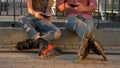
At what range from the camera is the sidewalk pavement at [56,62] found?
6.82 m

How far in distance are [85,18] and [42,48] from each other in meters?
1.14

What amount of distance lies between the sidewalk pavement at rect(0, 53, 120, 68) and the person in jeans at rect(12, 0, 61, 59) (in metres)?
0.21

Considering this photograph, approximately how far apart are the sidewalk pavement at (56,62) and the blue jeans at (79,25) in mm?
447

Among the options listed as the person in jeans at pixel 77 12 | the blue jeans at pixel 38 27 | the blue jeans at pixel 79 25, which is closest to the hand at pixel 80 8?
the person in jeans at pixel 77 12

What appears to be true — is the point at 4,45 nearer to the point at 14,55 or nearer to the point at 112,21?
the point at 14,55

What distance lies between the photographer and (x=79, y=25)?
7309 millimetres

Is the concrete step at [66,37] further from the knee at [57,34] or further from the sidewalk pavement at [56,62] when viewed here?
the sidewalk pavement at [56,62]

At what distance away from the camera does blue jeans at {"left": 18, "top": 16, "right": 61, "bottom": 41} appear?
7.56 metres

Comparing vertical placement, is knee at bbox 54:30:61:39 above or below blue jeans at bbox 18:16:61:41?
below

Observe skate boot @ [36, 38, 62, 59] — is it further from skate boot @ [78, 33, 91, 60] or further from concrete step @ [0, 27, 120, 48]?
concrete step @ [0, 27, 120, 48]

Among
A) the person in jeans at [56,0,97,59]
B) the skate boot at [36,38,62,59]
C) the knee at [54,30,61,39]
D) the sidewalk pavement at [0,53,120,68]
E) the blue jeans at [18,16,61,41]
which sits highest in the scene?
the person in jeans at [56,0,97,59]

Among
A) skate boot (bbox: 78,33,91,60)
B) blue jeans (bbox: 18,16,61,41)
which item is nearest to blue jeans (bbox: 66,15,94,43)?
skate boot (bbox: 78,33,91,60)

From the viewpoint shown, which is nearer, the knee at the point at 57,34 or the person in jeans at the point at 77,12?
the person in jeans at the point at 77,12

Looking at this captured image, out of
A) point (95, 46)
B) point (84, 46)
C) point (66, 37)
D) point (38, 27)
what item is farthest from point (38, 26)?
point (95, 46)
